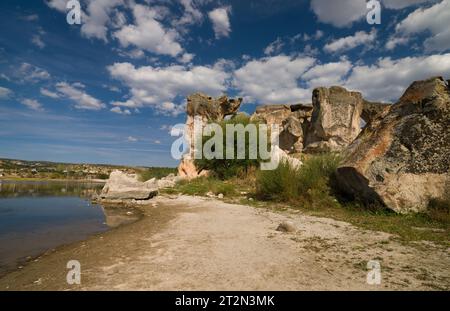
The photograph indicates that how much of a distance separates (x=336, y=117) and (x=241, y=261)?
26714 millimetres

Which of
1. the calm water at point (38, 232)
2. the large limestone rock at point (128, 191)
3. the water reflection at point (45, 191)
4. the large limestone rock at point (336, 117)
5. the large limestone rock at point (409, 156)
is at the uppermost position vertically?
the large limestone rock at point (336, 117)

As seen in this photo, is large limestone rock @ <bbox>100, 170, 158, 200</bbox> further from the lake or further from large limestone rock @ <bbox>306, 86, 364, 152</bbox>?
large limestone rock @ <bbox>306, 86, 364, 152</bbox>

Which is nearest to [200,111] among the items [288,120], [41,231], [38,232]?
[288,120]

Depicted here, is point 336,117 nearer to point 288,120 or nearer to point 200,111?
point 288,120

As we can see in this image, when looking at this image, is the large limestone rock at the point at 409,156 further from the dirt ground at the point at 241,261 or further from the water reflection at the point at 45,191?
the water reflection at the point at 45,191

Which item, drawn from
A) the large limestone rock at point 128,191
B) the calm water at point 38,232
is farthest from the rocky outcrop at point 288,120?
the calm water at point 38,232

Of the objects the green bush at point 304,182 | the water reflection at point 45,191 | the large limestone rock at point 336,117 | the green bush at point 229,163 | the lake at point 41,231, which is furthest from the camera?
the large limestone rock at point 336,117

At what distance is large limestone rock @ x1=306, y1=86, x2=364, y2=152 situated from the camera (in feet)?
91.4

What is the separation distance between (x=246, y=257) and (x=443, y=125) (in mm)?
7323

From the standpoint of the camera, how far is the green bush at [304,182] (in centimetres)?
1041

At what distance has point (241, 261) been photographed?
427cm

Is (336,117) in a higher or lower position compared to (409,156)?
higher

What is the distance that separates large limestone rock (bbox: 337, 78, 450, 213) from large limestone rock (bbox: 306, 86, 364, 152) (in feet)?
61.4

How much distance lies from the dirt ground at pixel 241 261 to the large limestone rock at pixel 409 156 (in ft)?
7.69
